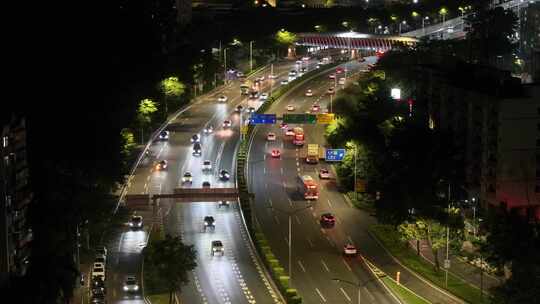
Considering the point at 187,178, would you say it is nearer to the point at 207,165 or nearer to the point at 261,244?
the point at 207,165

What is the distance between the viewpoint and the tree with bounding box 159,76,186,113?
190 meters

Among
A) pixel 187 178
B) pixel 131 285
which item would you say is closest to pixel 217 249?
pixel 131 285

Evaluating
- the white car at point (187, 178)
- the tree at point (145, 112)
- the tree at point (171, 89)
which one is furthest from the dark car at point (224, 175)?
the tree at point (171, 89)

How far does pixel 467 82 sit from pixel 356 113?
986 inches

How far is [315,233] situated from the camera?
126188 mm

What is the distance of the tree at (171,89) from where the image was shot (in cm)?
18975

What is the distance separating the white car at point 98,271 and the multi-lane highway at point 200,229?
127 cm

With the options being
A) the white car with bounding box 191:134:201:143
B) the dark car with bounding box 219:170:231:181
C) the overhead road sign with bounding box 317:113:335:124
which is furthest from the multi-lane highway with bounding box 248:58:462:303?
the white car with bounding box 191:134:201:143

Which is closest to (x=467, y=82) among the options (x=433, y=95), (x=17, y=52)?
(x=433, y=95)

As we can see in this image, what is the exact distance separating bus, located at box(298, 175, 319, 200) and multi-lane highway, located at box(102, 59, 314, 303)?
965 cm

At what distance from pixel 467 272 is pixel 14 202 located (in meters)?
44.3

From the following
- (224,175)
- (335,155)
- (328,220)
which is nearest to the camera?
(328,220)

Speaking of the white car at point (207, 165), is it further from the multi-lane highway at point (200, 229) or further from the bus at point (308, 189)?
the bus at point (308, 189)

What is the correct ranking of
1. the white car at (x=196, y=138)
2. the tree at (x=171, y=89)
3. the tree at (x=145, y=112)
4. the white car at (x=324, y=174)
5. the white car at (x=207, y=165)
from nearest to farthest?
the white car at (x=324, y=174) < the white car at (x=207, y=165) < the tree at (x=145, y=112) < the white car at (x=196, y=138) < the tree at (x=171, y=89)
